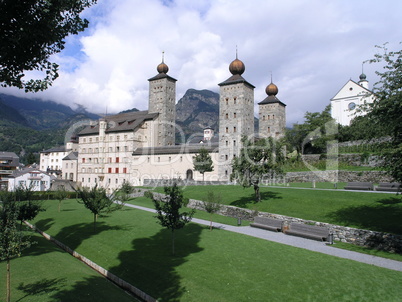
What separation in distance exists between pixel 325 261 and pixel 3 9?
54.0 ft

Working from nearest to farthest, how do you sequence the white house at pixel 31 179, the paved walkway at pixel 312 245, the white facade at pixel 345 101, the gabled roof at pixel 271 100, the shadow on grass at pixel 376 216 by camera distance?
1. the paved walkway at pixel 312 245
2. the shadow on grass at pixel 376 216
3. the white facade at pixel 345 101
4. the white house at pixel 31 179
5. the gabled roof at pixel 271 100

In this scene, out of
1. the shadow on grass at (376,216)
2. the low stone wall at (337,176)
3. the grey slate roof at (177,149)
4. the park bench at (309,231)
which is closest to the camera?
the shadow on grass at (376,216)

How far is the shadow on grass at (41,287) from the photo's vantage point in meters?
10.5

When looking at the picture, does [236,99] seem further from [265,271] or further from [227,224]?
[265,271]

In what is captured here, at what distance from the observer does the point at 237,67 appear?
5422cm

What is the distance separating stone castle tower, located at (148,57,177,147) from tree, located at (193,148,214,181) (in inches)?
736

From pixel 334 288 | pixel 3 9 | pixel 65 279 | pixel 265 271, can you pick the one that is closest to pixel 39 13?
pixel 3 9

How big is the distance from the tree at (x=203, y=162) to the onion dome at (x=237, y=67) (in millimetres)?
17651

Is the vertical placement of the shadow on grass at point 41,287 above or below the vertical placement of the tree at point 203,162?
below

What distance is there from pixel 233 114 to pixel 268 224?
1320 inches

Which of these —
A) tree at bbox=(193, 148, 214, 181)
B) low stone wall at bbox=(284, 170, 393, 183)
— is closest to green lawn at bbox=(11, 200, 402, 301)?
low stone wall at bbox=(284, 170, 393, 183)

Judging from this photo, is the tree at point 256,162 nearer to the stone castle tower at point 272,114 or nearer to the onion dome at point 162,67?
the stone castle tower at point 272,114

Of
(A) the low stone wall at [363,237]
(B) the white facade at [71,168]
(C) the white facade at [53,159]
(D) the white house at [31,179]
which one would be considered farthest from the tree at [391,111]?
(C) the white facade at [53,159]

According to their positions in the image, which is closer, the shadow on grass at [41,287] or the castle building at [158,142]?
the shadow on grass at [41,287]
